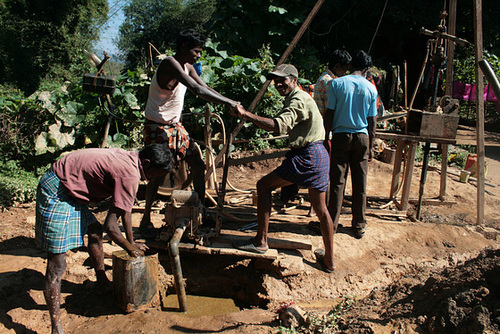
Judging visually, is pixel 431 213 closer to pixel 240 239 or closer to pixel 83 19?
pixel 240 239

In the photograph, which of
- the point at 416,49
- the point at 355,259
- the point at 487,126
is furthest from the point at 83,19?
the point at 487,126

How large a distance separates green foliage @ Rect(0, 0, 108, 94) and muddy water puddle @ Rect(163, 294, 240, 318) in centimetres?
1247

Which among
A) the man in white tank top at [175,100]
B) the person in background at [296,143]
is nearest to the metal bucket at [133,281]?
the man in white tank top at [175,100]

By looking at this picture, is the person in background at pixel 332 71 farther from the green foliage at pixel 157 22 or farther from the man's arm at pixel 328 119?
the green foliage at pixel 157 22

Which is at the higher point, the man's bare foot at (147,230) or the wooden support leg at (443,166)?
the wooden support leg at (443,166)

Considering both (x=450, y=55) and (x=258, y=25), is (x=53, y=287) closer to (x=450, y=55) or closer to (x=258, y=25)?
(x=450, y=55)

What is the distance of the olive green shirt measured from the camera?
3428 millimetres

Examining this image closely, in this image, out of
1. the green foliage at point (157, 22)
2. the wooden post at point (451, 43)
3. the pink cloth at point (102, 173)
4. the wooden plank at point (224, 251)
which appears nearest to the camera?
Result: the pink cloth at point (102, 173)

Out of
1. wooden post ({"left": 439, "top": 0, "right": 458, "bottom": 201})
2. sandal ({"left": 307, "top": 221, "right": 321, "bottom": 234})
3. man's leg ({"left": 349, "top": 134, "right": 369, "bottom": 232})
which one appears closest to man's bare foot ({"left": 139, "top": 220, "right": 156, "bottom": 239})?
sandal ({"left": 307, "top": 221, "right": 321, "bottom": 234})

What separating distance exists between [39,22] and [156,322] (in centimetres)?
1505

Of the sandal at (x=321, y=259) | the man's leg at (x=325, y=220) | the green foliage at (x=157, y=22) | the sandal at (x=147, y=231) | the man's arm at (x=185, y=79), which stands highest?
the green foliage at (x=157, y=22)

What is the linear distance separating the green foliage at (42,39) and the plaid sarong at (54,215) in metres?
12.8

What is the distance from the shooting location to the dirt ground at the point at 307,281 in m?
2.88

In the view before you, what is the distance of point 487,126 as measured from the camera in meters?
15.5
